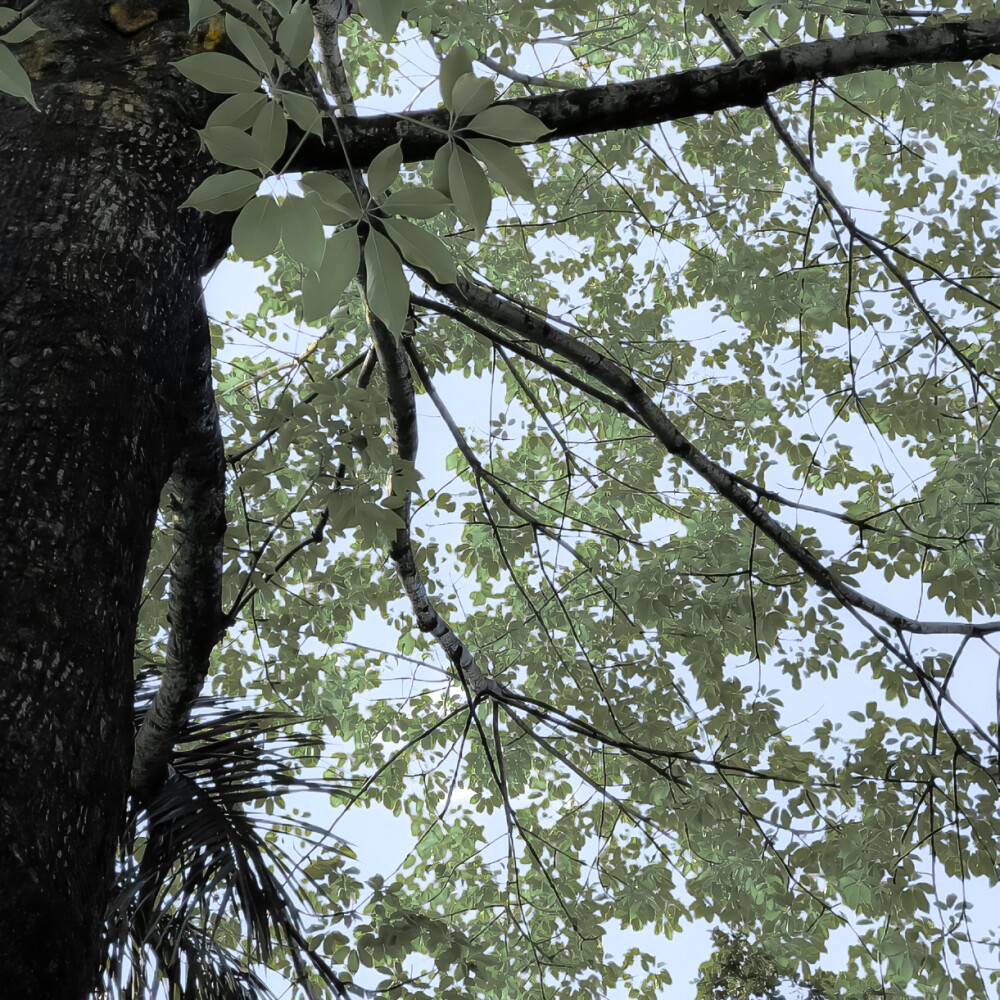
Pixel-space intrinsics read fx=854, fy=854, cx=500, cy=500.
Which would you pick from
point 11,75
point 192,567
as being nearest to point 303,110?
point 11,75

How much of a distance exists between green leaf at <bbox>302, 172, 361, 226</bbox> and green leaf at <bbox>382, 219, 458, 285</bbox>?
0.15 feet

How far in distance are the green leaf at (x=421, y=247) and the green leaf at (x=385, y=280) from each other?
1cm

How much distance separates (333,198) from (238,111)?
0.11m

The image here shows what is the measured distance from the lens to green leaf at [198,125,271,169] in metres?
0.77

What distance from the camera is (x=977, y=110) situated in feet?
12.7

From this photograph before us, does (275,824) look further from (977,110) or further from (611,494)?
(977,110)

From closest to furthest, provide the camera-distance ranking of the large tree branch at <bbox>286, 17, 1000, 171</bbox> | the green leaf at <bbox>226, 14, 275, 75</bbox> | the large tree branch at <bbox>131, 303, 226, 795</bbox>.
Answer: the green leaf at <bbox>226, 14, 275, 75</bbox>, the large tree branch at <bbox>286, 17, 1000, 171</bbox>, the large tree branch at <bbox>131, 303, 226, 795</bbox>

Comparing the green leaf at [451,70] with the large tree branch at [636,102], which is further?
the large tree branch at [636,102]

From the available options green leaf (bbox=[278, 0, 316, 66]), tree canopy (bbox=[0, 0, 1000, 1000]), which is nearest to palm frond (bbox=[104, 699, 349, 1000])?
tree canopy (bbox=[0, 0, 1000, 1000])

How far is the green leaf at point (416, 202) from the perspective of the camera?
819 mm

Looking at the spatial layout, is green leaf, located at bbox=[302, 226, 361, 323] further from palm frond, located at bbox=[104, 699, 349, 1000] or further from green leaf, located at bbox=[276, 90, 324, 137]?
palm frond, located at bbox=[104, 699, 349, 1000]

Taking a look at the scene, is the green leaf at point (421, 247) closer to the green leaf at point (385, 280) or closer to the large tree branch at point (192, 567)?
the green leaf at point (385, 280)

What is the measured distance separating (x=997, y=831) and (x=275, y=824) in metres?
2.12

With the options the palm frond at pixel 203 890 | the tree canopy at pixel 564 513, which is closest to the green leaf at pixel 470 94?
the tree canopy at pixel 564 513
